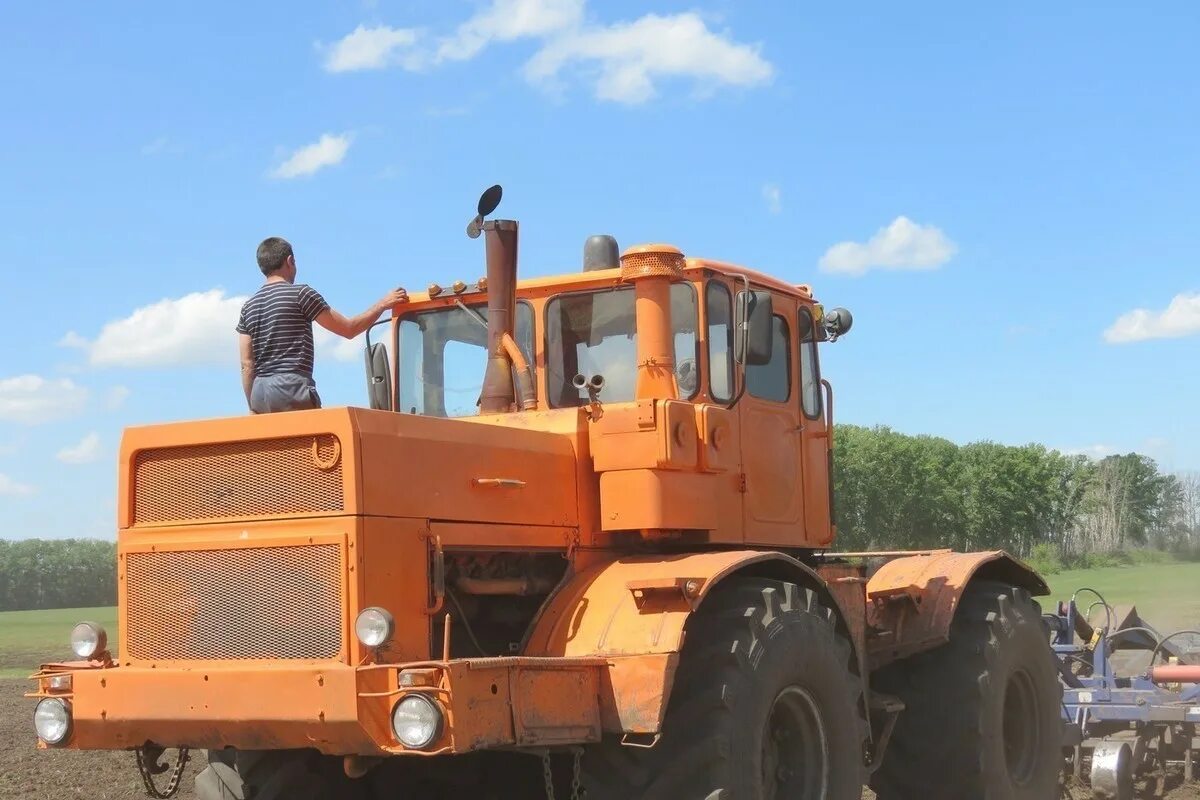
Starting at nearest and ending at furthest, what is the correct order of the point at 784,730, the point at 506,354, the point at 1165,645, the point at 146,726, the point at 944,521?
the point at 146,726
the point at 784,730
the point at 506,354
the point at 1165,645
the point at 944,521

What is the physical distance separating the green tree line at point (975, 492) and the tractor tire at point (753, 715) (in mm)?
68880

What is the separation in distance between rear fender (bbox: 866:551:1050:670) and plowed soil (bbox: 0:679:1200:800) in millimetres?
2484

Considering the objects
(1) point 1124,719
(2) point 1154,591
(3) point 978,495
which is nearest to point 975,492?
(3) point 978,495

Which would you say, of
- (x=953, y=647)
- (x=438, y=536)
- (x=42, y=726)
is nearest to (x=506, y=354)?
(x=438, y=536)

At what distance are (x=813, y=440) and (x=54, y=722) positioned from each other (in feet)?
15.0

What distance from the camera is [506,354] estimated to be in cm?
764

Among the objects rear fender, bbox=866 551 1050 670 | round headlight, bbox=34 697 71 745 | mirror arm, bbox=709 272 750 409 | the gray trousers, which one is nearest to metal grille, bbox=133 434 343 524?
the gray trousers

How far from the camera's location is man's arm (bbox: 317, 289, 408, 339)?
705 centimetres

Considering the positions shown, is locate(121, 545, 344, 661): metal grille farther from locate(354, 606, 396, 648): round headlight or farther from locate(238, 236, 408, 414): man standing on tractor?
locate(238, 236, 408, 414): man standing on tractor

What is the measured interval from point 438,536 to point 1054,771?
5359 mm

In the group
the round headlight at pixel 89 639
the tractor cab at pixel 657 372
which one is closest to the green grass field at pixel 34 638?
the tractor cab at pixel 657 372

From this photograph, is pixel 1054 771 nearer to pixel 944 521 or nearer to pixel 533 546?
pixel 533 546

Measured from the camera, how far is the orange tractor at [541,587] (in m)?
5.91

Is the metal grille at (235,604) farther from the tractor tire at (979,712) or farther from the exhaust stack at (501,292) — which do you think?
the tractor tire at (979,712)
